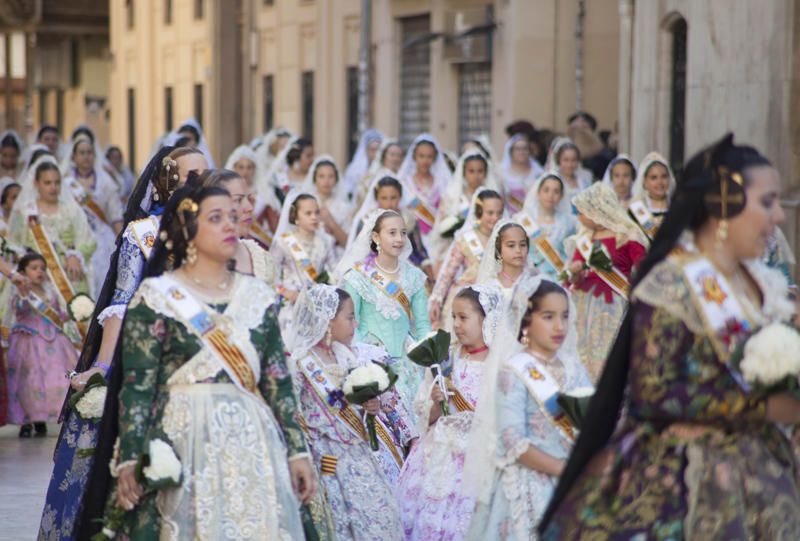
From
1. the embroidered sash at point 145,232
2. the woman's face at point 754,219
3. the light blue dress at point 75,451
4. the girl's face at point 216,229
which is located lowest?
the light blue dress at point 75,451

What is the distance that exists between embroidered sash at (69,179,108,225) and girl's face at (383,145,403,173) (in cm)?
300

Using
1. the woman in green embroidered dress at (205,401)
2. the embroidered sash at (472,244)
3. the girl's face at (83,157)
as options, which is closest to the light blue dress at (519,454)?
the woman in green embroidered dress at (205,401)

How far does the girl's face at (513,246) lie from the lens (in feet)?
35.9

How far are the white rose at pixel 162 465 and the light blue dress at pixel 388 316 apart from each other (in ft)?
14.2

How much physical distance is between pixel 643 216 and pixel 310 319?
5946 mm

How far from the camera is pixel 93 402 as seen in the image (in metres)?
7.60

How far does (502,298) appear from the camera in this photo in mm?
9438

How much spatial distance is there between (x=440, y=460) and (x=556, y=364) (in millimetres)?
1586

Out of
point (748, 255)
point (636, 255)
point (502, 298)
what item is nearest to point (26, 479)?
point (502, 298)

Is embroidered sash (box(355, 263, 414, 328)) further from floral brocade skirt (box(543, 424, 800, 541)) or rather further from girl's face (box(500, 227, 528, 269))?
floral brocade skirt (box(543, 424, 800, 541))

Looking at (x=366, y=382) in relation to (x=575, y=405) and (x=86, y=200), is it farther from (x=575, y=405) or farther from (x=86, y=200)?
(x=86, y=200)

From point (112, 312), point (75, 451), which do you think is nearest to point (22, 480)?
point (75, 451)

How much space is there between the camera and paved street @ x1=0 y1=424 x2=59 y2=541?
384 inches

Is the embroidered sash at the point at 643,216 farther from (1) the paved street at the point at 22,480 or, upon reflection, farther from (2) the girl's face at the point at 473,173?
(1) the paved street at the point at 22,480
